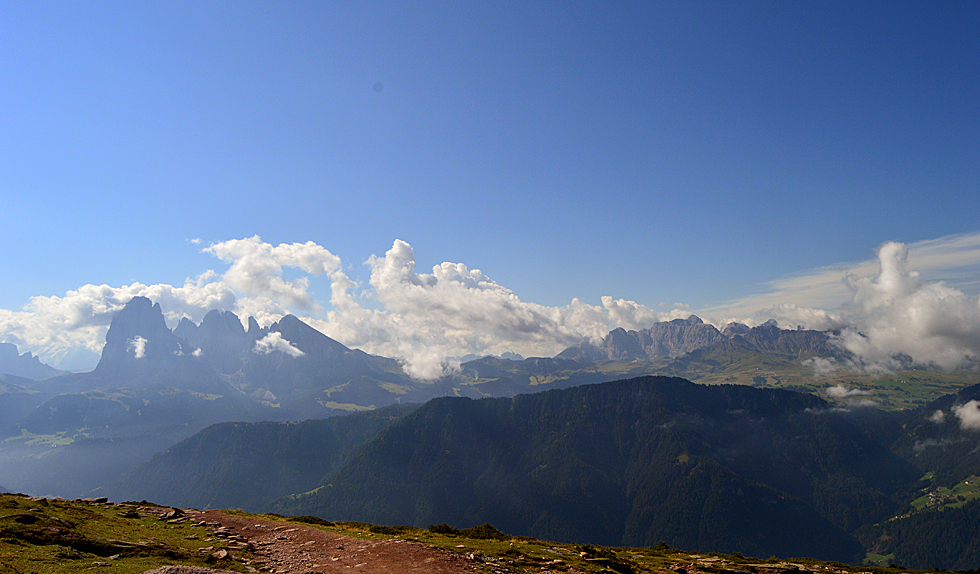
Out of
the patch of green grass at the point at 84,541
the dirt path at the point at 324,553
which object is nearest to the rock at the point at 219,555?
the patch of green grass at the point at 84,541

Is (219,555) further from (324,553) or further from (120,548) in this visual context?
(324,553)

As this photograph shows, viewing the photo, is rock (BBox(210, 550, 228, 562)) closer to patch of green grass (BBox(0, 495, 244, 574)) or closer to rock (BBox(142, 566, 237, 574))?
patch of green grass (BBox(0, 495, 244, 574))

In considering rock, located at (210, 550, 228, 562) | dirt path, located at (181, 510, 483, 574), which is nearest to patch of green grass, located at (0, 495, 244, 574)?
rock, located at (210, 550, 228, 562)

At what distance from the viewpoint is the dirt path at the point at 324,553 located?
1160 inches

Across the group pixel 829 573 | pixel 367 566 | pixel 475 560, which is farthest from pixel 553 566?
pixel 829 573

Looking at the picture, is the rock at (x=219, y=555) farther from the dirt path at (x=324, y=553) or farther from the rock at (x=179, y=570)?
the rock at (x=179, y=570)

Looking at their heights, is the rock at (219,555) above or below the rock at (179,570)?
below

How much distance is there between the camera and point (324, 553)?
33.1 metres

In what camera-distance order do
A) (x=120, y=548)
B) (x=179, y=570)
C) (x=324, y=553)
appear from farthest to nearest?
(x=324, y=553) → (x=120, y=548) → (x=179, y=570)

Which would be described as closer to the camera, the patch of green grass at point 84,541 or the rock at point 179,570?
the rock at point 179,570

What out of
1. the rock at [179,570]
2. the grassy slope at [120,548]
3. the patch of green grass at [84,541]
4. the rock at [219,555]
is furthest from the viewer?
the rock at [219,555]

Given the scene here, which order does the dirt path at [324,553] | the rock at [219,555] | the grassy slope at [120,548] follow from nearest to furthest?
the grassy slope at [120,548], the rock at [219,555], the dirt path at [324,553]

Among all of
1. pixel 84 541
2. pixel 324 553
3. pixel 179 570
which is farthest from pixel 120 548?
pixel 324 553

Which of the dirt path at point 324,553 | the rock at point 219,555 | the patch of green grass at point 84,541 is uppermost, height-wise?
the patch of green grass at point 84,541
